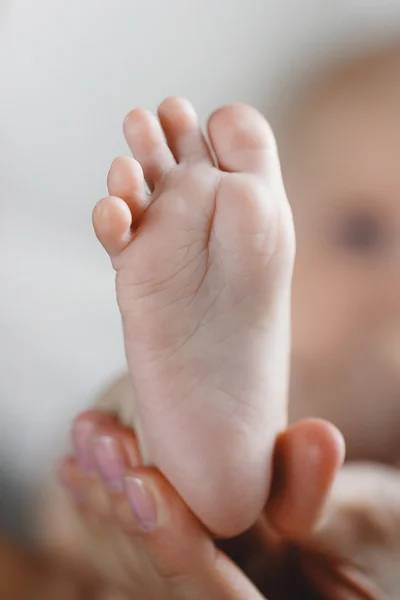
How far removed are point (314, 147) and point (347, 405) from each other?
1.09 feet

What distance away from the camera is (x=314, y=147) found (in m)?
0.94

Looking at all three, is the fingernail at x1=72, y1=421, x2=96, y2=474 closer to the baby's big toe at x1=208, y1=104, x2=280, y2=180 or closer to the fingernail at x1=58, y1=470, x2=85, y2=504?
the fingernail at x1=58, y1=470, x2=85, y2=504

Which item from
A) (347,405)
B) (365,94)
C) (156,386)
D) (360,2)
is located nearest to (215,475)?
(156,386)

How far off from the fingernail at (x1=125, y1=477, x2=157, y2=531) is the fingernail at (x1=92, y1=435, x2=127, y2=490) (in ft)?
0.08

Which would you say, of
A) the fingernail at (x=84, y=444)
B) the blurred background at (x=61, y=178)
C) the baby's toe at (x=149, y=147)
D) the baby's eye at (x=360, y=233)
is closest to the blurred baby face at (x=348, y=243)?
the baby's eye at (x=360, y=233)

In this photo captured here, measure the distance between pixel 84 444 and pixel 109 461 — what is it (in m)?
0.05

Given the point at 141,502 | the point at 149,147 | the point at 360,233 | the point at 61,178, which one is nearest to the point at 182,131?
the point at 149,147

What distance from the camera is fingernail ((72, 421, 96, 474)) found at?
0.57 m

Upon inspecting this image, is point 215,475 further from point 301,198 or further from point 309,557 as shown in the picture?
point 301,198

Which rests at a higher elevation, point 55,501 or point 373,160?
point 373,160

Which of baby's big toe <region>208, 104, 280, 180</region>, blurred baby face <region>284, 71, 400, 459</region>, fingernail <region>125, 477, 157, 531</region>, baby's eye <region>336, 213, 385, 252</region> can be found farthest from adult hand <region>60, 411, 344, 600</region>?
baby's eye <region>336, 213, 385, 252</region>

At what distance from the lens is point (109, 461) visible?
21.5 inches

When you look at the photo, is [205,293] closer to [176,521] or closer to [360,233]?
[176,521]

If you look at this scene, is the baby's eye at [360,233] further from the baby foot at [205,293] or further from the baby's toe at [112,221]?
the baby's toe at [112,221]
